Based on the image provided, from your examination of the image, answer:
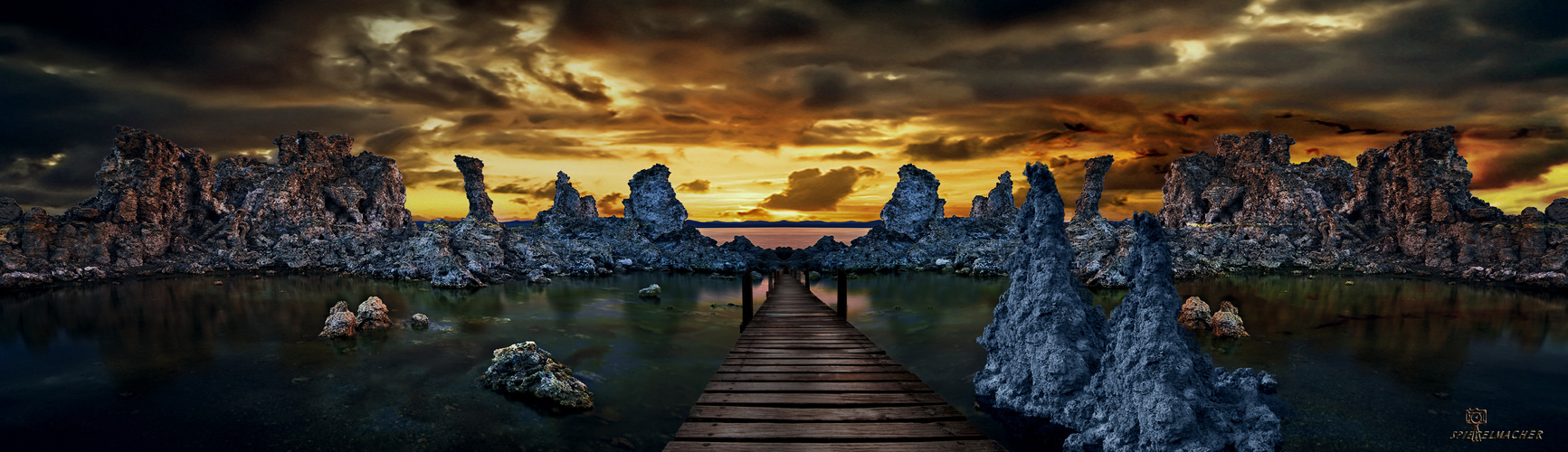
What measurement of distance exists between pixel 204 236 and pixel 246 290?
3063 cm

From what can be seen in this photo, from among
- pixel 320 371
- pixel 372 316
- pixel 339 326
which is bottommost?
pixel 320 371

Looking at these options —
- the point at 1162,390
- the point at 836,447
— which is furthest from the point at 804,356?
the point at 1162,390

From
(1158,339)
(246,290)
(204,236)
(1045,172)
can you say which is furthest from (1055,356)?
(204,236)

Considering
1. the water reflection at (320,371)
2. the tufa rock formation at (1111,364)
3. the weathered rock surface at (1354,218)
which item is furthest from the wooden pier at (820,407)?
the weathered rock surface at (1354,218)

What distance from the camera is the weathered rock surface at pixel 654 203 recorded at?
70812 millimetres

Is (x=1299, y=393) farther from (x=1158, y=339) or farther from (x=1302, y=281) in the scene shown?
(x=1302, y=281)

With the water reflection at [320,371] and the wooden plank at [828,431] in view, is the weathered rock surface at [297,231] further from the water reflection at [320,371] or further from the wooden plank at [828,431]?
the wooden plank at [828,431]

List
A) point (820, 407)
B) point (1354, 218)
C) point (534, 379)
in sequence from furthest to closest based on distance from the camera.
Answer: point (1354, 218), point (534, 379), point (820, 407)

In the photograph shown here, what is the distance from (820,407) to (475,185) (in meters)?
71.8

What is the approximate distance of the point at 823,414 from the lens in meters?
8.31

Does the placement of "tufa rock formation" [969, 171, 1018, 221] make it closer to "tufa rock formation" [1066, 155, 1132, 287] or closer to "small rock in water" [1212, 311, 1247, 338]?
"tufa rock formation" [1066, 155, 1132, 287]

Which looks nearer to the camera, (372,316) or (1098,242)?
(372,316)

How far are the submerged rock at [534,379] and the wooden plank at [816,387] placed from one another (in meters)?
5.68

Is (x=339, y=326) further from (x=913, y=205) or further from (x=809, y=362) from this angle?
(x=913, y=205)
